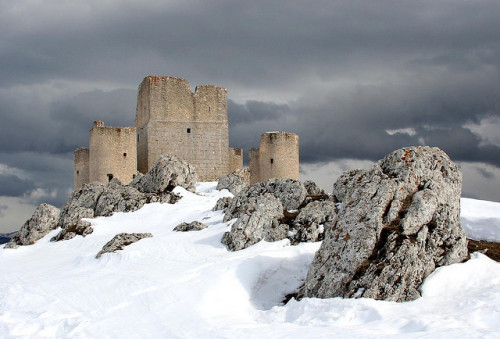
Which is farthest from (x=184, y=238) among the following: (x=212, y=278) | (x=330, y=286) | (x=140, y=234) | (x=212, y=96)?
(x=212, y=96)

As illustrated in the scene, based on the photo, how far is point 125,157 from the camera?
29.8 m

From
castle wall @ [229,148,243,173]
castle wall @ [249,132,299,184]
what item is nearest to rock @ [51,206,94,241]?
castle wall @ [229,148,243,173]

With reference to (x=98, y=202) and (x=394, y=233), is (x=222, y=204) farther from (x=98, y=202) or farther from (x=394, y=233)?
(x=394, y=233)

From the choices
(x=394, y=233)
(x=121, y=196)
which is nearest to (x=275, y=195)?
(x=121, y=196)

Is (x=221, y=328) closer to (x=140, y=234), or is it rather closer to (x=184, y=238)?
(x=184, y=238)

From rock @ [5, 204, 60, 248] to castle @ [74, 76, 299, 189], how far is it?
→ 264 inches

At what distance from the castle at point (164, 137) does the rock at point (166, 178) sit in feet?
13.2

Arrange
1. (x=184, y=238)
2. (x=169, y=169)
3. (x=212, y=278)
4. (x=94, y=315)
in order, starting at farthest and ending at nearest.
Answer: (x=169, y=169), (x=184, y=238), (x=212, y=278), (x=94, y=315)

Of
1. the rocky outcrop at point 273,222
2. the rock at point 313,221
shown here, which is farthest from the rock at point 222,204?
the rock at point 313,221

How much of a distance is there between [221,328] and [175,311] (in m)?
1.63

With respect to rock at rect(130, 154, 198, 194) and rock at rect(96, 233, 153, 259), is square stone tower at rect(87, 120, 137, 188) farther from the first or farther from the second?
rock at rect(96, 233, 153, 259)

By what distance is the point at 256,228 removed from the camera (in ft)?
52.5

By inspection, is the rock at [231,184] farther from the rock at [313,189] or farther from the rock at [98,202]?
the rock at [313,189]

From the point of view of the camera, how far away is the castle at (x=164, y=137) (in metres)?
29.6
